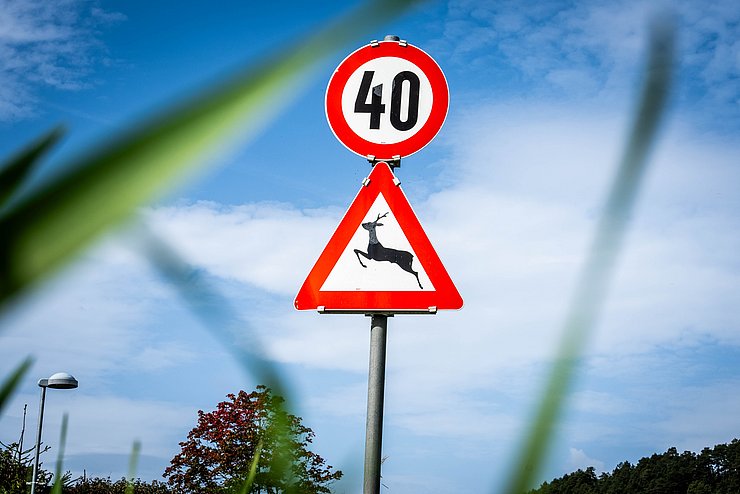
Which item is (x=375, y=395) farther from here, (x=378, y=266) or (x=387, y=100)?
(x=387, y=100)

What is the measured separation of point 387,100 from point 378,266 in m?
0.76

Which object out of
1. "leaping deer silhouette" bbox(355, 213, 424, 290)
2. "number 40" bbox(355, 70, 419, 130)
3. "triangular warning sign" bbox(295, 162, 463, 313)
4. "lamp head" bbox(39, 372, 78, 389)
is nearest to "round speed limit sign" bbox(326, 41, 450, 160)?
"number 40" bbox(355, 70, 419, 130)

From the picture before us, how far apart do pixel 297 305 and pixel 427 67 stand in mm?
1203

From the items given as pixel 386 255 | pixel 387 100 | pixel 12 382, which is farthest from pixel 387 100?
pixel 12 382

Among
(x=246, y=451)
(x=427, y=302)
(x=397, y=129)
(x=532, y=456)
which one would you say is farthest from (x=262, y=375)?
(x=397, y=129)

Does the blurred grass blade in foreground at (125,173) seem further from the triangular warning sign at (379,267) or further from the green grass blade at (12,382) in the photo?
the triangular warning sign at (379,267)

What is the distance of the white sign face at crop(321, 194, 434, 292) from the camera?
10.1 feet

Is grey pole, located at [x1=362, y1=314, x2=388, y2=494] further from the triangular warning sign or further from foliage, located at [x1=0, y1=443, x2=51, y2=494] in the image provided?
foliage, located at [x1=0, y1=443, x2=51, y2=494]

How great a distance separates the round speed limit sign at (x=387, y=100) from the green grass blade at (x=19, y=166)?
3041 millimetres

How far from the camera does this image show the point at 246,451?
113cm

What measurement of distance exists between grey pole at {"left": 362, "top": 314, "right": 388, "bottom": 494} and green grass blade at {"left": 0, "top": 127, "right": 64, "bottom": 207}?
2609 millimetres

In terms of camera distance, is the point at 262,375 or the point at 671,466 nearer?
the point at 262,375

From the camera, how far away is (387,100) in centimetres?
334

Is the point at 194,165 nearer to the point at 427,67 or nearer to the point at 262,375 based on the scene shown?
the point at 262,375
